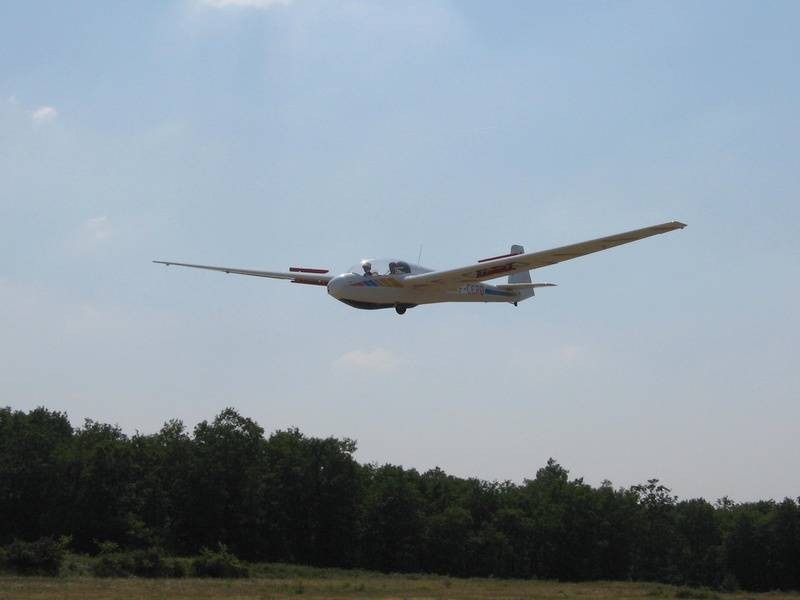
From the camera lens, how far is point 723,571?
84.2 meters

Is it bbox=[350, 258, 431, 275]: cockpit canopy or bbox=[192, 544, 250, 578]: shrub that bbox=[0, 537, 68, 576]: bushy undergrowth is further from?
bbox=[350, 258, 431, 275]: cockpit canopy

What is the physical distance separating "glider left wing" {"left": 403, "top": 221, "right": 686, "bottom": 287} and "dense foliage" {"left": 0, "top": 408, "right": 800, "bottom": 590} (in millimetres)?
31867

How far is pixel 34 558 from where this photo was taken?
4381 cm

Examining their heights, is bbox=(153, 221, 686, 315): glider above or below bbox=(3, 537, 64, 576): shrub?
above

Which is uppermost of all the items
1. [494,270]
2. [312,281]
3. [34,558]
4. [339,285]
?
[312,281]

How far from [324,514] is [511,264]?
46363mm

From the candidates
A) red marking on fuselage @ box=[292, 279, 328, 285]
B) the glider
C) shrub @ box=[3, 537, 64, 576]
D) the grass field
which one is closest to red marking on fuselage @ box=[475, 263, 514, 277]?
the glider

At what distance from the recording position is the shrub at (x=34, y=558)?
43.6m

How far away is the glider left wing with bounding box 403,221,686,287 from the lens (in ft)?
96.7

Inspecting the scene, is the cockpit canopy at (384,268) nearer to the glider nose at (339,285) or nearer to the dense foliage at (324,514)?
the glider nose at (339,285)

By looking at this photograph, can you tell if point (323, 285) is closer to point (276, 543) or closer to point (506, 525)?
point (276, 543)

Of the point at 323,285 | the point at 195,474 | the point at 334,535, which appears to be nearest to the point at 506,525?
the point at 334,535

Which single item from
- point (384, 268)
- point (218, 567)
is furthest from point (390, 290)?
point (218, 567)

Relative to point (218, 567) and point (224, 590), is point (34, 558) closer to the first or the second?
point (218, 567)
